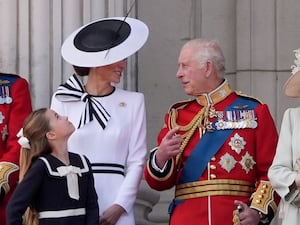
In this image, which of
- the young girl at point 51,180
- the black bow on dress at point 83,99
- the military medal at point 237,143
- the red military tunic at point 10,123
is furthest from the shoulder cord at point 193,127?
the red military tunic at point 10,123

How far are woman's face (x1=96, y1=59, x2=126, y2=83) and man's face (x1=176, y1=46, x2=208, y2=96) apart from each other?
0.97ft

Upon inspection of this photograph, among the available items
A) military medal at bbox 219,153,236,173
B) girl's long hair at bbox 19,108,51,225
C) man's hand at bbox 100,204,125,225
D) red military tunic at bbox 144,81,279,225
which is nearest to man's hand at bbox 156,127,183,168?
red military tunic at bbox 144,81,279,225

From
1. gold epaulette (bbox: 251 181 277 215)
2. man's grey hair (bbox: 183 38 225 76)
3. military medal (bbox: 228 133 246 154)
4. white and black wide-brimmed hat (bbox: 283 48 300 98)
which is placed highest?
man's grey hair (bbox: 183 38 225 76)

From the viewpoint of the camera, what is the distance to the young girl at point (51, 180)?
23.2 feet

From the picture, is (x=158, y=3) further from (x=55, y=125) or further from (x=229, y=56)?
(x=55, y=125)

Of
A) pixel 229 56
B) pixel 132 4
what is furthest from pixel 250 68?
pixel 132 4

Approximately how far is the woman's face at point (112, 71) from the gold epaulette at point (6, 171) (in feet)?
1.82

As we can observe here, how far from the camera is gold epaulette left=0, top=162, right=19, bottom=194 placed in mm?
7430

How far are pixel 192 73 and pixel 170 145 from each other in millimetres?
396

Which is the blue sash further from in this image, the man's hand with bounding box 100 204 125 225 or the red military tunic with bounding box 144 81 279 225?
the man's hand with bounding box 100 204 125 225

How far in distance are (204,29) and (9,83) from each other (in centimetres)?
182

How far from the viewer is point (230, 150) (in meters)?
7.28

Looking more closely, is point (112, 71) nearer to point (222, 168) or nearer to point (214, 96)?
point (214, 96)

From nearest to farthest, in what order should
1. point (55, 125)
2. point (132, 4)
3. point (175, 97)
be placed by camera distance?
point (55, 125) → point (132, 4) → point (175, 97)
